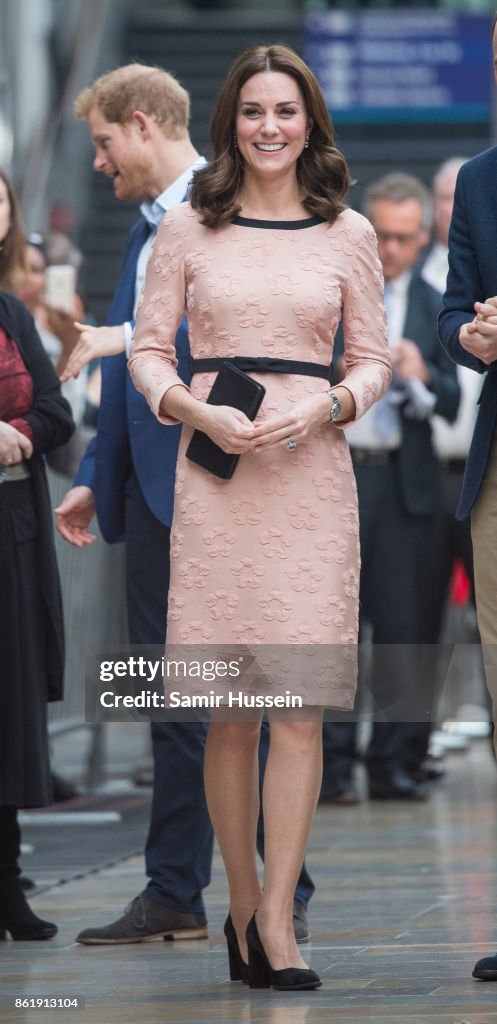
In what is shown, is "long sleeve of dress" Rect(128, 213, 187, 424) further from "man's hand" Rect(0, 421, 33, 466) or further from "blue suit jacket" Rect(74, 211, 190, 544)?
"man's hand" Rect(0, 421, 33, 466)

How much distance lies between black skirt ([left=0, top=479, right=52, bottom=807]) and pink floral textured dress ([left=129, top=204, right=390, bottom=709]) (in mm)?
897

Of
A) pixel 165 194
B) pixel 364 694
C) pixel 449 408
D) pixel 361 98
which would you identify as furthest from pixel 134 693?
pixel 361 98

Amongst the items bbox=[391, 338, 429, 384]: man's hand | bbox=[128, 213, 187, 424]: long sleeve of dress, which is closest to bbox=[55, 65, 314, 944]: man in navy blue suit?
bbox=[128, 213, 187, 424]: long sleeve of dress

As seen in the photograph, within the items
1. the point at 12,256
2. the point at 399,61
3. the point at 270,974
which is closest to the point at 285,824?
the point at 270,974

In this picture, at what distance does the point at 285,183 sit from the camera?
14.1 ft

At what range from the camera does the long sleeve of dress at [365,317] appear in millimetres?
4262

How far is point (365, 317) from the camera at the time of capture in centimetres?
429

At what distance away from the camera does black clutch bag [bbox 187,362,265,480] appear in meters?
4.09

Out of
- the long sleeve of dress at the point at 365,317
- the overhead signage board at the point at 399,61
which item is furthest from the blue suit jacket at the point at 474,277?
the overhead signage board at the point at 399,61

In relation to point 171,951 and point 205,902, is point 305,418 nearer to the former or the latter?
point 171,951

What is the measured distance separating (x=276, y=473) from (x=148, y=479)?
858 mm

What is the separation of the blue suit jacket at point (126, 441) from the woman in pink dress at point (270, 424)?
0.60 metres

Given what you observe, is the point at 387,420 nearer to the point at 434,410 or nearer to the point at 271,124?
the point at 434,410

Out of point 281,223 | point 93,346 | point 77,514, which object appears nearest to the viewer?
point 281,223
